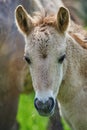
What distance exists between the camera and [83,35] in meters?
8.44

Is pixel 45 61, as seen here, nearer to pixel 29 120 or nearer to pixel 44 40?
pixel 44 40

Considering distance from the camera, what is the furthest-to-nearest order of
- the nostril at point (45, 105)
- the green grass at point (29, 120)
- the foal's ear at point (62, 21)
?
the green grass at point (29, 120) < the foal's ear at point (62, 21) < the nostril at point (45, 105)

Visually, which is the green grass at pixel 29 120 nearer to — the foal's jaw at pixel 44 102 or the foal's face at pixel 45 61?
the foal's face at pixel 45 61

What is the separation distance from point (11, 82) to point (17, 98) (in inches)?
14.4

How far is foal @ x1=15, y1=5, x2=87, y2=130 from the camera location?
7367mm

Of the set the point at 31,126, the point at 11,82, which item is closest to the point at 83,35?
the point at 11,82

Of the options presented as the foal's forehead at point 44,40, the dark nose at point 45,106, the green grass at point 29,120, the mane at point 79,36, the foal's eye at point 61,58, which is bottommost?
the green grass at point 29,120

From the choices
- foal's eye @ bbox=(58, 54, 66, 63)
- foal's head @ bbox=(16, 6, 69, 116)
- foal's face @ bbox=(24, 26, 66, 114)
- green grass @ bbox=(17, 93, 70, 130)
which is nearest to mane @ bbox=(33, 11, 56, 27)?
foal's head @ bbox=(16, 6, 69, 116)

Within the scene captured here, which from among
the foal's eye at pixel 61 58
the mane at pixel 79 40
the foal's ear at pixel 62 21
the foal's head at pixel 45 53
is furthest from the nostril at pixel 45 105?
the mane at pixel 79 40

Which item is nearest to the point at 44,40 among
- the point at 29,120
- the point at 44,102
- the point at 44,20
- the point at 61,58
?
the point at 61,58

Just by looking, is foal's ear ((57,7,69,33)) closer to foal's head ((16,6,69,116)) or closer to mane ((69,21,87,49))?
foal's head ((16,6,69,116))

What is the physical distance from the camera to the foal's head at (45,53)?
24.0 feet

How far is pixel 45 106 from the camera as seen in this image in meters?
7.23

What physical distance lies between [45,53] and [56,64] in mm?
192
